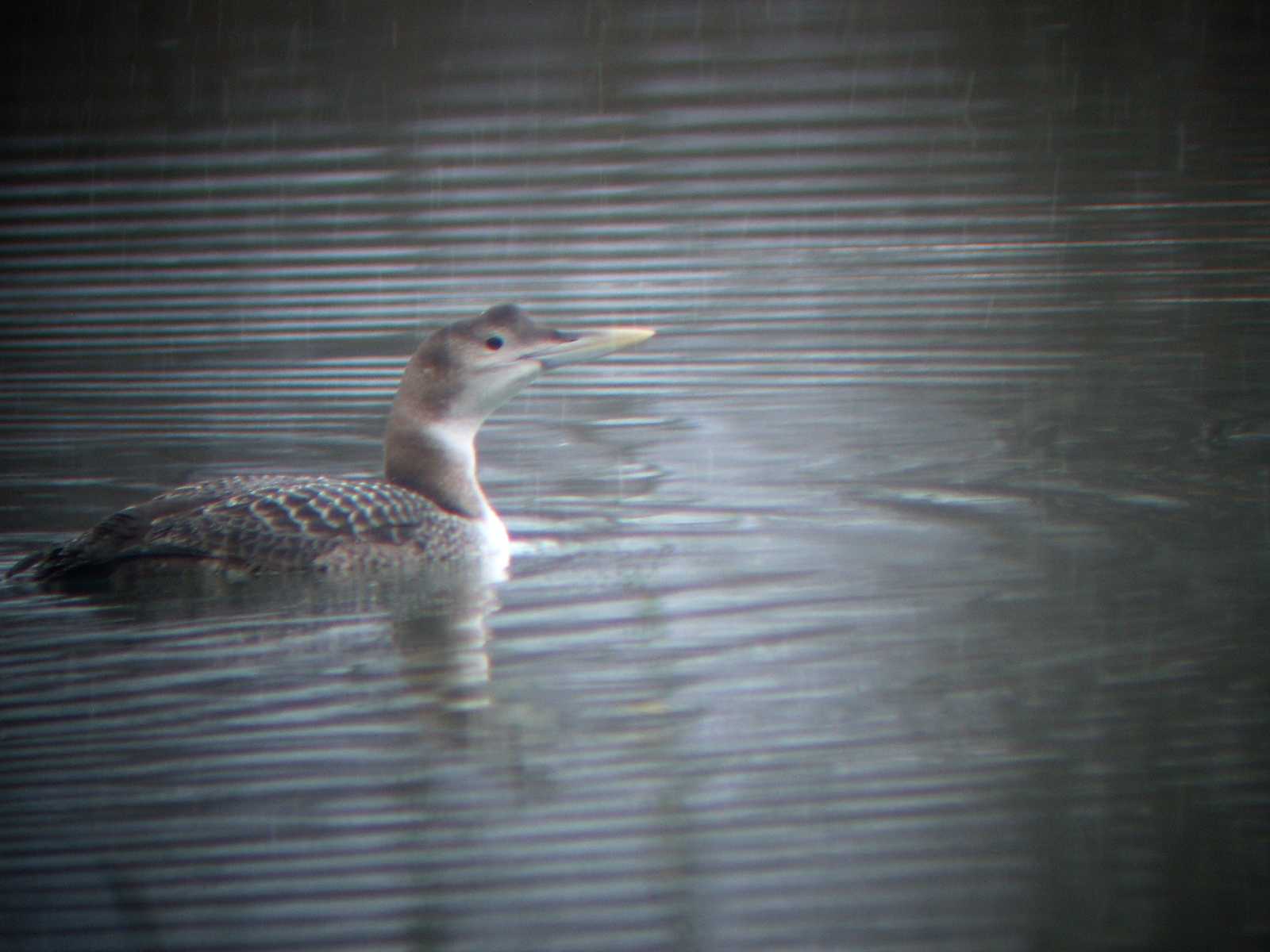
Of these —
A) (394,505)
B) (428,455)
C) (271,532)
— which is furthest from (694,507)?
(271,532)

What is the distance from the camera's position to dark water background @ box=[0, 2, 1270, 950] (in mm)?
3738

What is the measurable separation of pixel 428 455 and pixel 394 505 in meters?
0.42

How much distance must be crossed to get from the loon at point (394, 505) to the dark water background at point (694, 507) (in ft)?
0.52

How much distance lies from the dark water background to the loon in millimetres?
157

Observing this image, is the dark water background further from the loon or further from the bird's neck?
the bird's neck

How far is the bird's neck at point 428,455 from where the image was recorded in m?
6.27

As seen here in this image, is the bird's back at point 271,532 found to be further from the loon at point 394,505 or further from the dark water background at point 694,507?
the dark water background at point 694,507

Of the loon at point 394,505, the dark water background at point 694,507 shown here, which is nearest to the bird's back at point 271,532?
the loon at point 394,505

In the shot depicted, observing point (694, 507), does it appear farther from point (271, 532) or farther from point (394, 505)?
point (271, 532)

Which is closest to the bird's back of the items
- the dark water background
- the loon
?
the loon

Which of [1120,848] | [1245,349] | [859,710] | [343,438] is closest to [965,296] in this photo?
[1245,349]

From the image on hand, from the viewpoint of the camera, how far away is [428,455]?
631 cm

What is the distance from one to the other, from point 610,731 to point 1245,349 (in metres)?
4.66

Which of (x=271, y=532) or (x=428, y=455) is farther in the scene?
(x=428, y=455)
